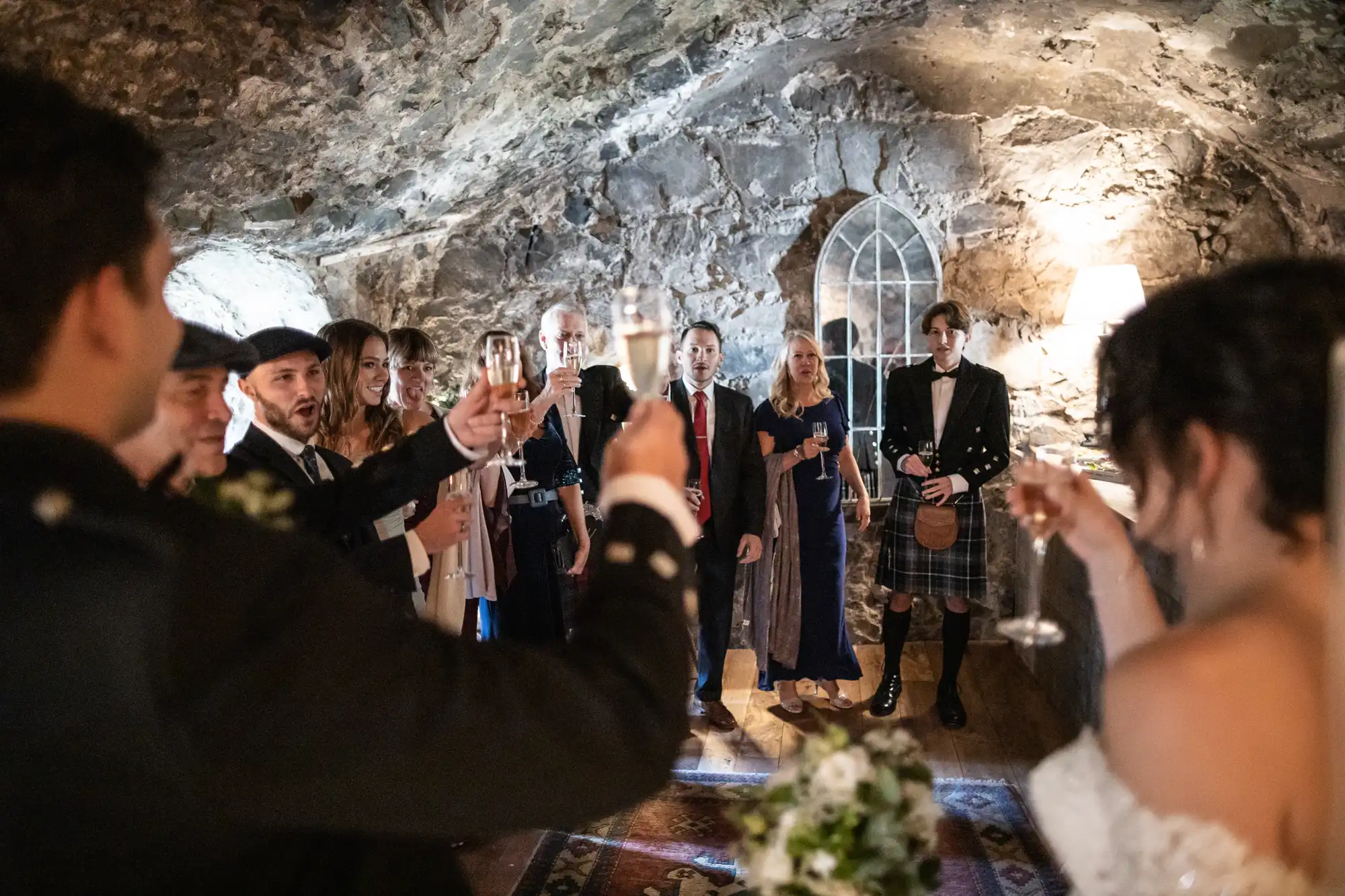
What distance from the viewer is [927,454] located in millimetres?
3971

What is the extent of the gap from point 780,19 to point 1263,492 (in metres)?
3.38

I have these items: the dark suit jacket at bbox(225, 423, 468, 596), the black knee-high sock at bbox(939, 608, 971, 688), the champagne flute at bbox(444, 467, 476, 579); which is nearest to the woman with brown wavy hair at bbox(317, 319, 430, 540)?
the champagne flute at bbox(444, 467, 476, 579)

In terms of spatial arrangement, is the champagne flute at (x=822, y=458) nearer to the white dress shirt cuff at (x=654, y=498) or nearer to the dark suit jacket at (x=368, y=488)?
the dark suit jacket at (x=368, y=488)

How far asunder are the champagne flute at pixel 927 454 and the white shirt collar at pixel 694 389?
0.94 metres

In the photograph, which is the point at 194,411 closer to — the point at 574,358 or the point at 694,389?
the point at 574,358

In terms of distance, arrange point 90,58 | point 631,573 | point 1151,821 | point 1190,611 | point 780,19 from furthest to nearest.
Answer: point 780,19 → point 90,58 → point 1190,611 → point 1151,821 → point 631,573

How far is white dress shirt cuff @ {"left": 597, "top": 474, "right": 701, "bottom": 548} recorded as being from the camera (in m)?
0.81

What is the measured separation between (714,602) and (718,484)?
0.52 metres

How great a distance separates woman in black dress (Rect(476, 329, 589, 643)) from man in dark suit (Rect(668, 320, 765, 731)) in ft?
2.00

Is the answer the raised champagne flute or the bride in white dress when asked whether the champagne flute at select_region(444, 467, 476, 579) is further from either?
the bride in white dress

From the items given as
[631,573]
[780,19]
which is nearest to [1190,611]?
[631,573]

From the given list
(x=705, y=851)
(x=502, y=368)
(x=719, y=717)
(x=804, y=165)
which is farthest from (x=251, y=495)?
(x=804, y=165)

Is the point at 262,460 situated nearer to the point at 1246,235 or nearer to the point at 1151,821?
the point at 1151,821

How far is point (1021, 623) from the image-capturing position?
2260 millimetres
